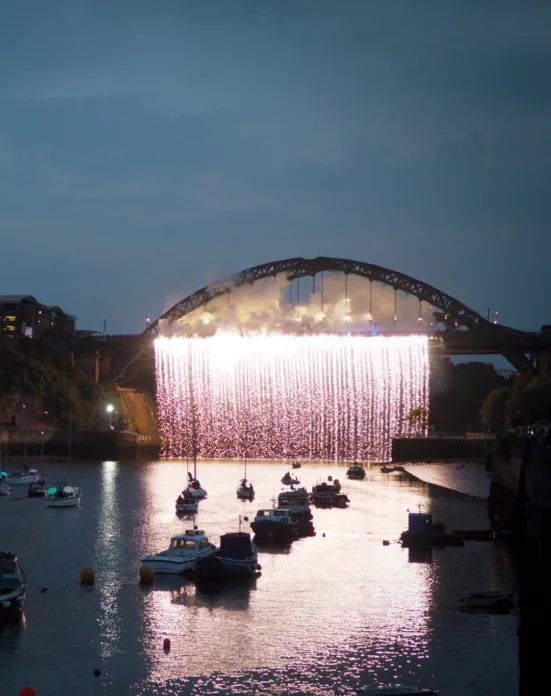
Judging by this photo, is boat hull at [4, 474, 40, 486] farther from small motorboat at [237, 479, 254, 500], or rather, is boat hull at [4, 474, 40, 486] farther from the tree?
the tree

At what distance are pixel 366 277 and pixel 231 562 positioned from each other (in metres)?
107

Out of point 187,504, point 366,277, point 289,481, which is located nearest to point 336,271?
point 366,277

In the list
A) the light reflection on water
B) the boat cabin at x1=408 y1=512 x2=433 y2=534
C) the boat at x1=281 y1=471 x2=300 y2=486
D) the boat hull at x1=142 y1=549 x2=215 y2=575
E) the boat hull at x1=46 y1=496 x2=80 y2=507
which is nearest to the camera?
the light reflection on water

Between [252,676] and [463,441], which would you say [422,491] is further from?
[252,676]

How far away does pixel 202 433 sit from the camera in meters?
152

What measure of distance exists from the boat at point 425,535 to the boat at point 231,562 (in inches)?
459

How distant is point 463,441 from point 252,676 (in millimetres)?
100374

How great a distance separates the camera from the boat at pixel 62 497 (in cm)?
8244

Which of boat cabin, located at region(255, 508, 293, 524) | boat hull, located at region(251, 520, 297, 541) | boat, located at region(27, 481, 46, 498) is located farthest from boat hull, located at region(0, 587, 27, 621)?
boat, located at region(27, 481, 46, 498)

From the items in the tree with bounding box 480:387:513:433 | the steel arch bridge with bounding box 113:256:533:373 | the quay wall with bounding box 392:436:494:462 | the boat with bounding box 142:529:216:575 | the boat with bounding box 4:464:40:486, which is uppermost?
the steel arch bridge with bounding box 113:256:533:373

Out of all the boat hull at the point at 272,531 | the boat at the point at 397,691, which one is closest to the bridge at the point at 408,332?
the boat hull at the point at 272,531

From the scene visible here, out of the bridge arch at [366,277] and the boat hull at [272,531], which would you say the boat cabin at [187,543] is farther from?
the bridge arch at [366,277]

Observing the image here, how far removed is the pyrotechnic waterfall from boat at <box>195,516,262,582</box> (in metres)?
92.3

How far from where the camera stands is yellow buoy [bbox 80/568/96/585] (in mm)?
49062
